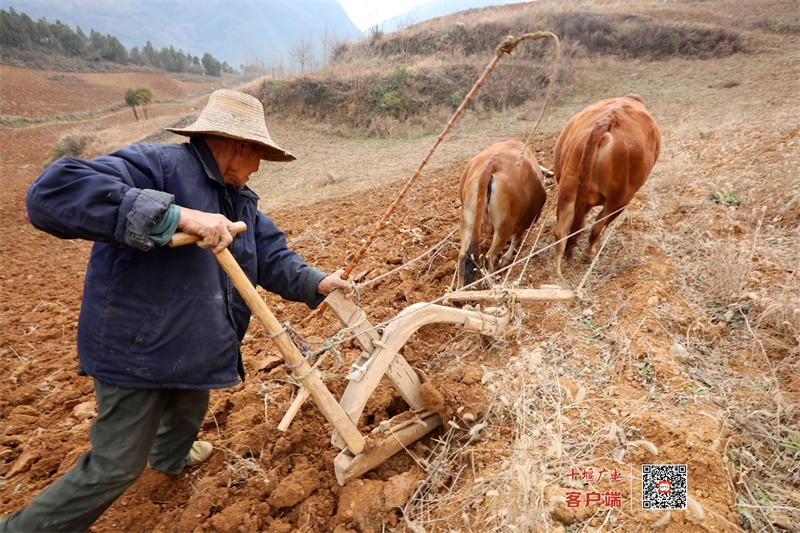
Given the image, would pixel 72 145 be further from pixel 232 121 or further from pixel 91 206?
pixel 91 206

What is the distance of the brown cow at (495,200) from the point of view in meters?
3.62

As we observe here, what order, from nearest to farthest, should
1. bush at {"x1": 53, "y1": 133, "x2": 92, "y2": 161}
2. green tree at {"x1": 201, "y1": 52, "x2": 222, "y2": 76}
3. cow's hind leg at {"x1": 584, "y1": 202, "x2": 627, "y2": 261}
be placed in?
cow's hind leg at {"x1": 584, "y1": 202, "x2": 627, "y2": 261} < bush at {"x1": 53, "y1": 133, "x2": 92, "y2": 161} < green tree at {"x1": 201, "y1": 52, "x2": 222, "y2": 76}

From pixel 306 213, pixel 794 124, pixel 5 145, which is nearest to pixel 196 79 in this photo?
pixel 5 145

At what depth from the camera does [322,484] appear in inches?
82.4

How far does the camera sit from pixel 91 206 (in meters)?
1.37

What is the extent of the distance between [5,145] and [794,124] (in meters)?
29.1

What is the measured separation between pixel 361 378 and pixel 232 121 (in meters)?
1.34

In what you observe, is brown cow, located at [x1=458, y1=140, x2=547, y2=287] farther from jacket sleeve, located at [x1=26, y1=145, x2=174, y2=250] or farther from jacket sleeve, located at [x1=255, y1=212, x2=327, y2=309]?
jacket sleeve, located at [x1=26, y1=145, x2=174, y2=250]

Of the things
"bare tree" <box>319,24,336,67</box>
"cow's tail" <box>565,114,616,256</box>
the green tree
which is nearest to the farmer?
"cow's tail" <box>565,114,616,256</box>

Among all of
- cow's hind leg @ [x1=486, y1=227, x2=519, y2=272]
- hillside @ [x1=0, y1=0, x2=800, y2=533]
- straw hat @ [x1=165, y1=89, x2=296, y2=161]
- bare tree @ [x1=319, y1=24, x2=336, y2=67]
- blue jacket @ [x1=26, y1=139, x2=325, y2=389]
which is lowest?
hillside @ [x1=0, y1=0, x2=800, y2=533]

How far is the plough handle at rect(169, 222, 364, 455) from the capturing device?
1.52 meters

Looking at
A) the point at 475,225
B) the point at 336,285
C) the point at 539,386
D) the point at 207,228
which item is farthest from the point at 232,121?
the point at 475,225

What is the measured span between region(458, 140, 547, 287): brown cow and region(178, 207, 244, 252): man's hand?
255 cm

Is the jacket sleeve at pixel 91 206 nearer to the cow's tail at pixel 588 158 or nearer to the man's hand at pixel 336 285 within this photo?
the man's hand at pixel 336 285
